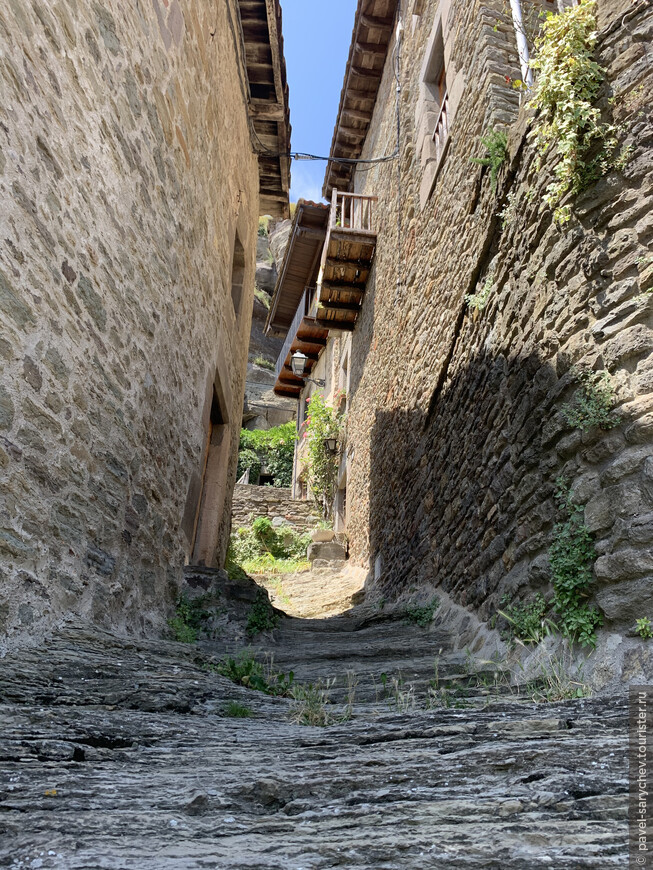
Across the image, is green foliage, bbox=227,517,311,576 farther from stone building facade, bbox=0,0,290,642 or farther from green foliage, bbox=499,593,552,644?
green foliage, bbox=499,593,552,644

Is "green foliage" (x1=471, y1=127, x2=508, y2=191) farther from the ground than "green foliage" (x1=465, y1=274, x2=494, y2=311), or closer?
farther from the ground

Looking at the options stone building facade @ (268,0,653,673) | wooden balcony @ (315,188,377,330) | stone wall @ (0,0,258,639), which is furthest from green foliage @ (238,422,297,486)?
stone wall @ (0,0,258,639)

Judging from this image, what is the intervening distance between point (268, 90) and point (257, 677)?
7224 mm

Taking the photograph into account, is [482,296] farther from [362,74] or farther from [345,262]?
[362,74]

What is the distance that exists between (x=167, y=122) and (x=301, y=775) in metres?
4.16

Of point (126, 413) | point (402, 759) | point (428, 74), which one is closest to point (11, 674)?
point (402, 759)

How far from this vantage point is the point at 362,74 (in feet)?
35.6

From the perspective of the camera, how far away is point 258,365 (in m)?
26.6

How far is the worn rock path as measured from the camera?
4.06ft

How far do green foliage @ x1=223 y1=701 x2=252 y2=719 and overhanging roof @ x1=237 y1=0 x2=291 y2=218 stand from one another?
7.13m

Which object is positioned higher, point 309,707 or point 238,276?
point 238,276

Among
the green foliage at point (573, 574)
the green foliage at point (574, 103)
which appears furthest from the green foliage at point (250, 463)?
the green foliage at point (573, 574)

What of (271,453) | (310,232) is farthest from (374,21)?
(271,453)

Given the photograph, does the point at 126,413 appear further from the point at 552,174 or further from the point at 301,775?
the point at 552,174
